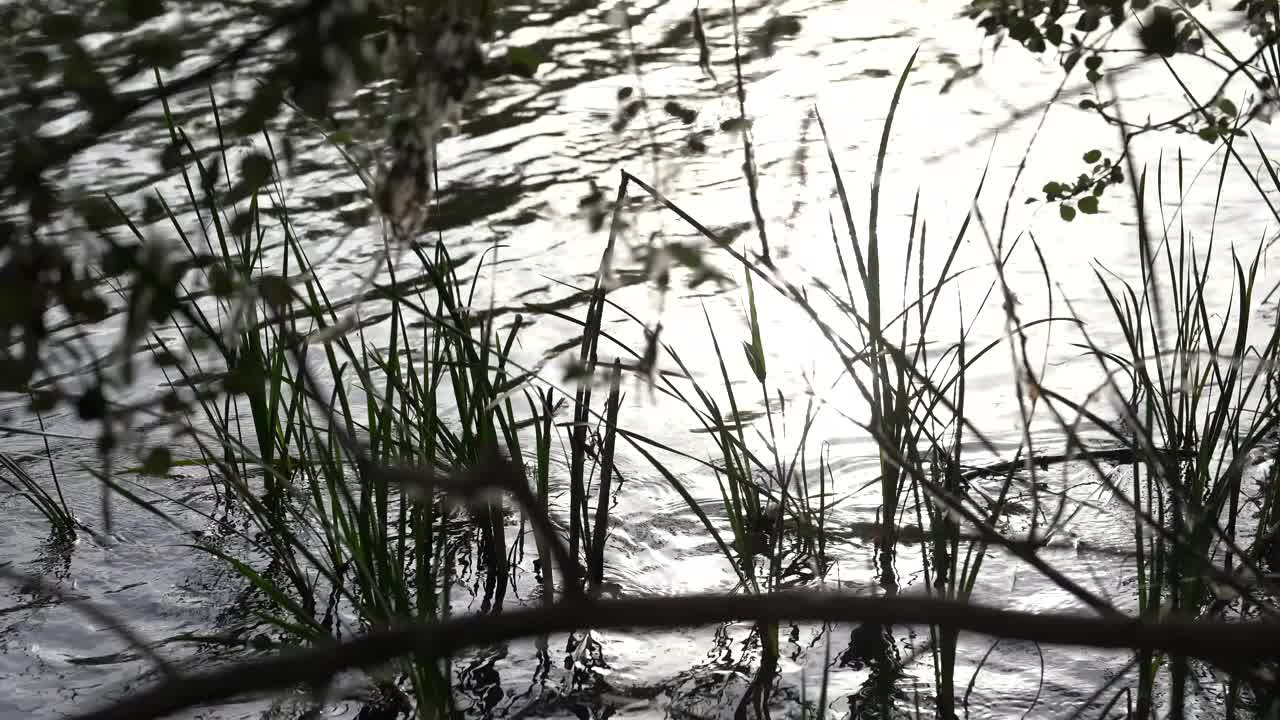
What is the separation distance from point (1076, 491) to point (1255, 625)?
228cm

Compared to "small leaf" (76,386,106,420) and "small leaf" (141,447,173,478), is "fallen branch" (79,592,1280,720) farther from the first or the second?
"small leaf" (141,447,173,478)

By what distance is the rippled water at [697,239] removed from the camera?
2.29m

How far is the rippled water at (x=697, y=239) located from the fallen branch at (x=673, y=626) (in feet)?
1.88

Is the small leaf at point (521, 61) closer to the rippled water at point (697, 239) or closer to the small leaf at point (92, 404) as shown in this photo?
the rippled water at point (697, 239)

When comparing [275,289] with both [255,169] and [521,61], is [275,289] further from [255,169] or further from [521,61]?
[521,61]

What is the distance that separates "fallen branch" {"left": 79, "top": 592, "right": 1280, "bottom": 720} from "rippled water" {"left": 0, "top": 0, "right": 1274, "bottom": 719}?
1.88 feet

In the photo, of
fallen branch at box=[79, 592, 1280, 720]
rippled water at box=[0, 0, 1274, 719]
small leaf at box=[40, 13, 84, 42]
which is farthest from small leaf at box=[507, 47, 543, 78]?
fallen branch at box=[79, 592, 1280, 720]

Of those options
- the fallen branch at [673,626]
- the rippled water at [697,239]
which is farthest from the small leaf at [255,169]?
the fallen branch at [673,626]

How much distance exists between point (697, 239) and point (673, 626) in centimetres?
378

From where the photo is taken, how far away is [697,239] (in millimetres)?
4430

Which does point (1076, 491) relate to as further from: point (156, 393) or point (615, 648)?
point (156, 393)

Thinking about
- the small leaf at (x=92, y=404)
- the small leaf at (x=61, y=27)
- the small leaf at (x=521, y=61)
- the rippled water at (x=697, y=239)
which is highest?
the small leaf at (x=61, y=27)

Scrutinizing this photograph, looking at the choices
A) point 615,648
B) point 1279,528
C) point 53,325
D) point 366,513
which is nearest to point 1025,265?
point 1279,528

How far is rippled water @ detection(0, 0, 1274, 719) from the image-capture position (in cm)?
229
